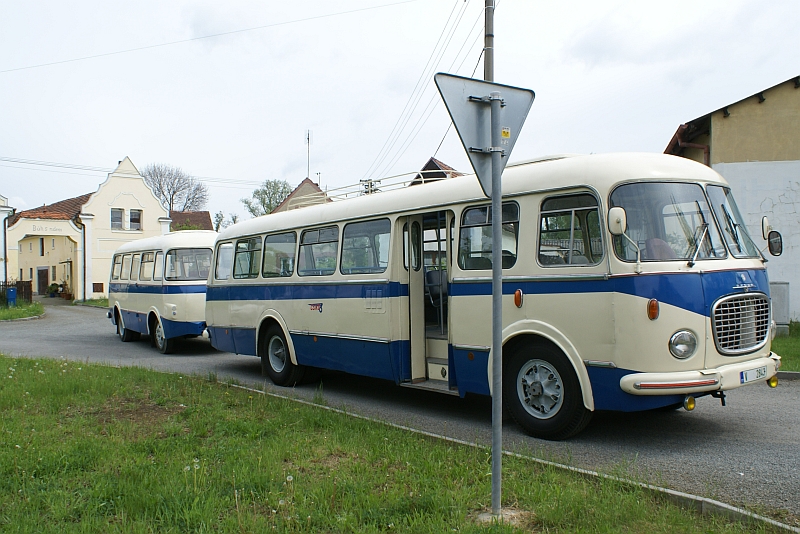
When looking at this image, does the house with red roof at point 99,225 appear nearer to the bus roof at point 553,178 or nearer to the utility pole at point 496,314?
the bus roof at point 553,178

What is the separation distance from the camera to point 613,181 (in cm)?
627

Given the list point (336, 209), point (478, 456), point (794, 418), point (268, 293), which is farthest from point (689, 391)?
point (268, 293)

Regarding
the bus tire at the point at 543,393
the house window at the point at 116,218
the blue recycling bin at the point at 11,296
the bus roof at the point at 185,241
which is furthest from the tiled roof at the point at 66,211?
the bus tire at the point at 543,393

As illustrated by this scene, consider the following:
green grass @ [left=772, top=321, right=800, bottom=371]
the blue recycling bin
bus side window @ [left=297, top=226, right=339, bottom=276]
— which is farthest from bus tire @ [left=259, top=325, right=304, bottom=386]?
the blue recycling bin

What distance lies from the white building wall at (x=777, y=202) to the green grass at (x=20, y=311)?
1029 inches

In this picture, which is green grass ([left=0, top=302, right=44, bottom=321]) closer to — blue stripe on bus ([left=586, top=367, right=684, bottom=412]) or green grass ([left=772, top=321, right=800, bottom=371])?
green grass ([left=772, top=321, right=800, bottom=371])

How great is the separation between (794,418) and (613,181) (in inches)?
135

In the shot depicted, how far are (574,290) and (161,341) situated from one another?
38.8ft

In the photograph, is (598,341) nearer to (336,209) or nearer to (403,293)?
(403,293)

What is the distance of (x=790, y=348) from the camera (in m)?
12.0

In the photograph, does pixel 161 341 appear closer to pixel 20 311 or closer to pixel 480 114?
pixel 480 114

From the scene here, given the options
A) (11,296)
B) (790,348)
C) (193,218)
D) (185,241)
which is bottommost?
(790,348)

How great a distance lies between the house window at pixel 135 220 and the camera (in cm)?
4553

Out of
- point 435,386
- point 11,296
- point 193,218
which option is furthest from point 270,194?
point 435,386
